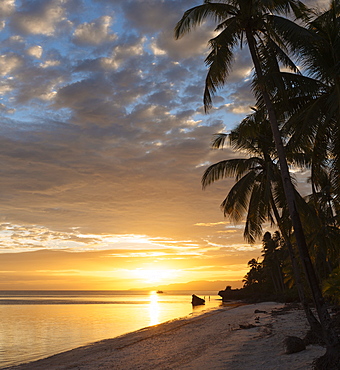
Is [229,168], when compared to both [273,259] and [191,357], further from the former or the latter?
[273,259]

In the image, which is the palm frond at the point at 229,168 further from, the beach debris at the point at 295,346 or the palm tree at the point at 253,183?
the beach debris at the point at 295,346

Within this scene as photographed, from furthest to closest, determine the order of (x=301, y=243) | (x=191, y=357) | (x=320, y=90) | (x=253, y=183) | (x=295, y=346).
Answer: (x=253, y=183) < (x=191, y=357) < (x=320, y=90) < (x=295, y=346) < (x=301, y=243)

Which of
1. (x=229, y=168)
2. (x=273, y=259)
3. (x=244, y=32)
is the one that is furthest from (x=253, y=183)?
(x=273, y=259)

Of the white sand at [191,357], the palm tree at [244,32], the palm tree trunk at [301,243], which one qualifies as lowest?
the white sand at [191,357]

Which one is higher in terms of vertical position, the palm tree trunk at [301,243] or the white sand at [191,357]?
the palm tree trunk at [301,243]

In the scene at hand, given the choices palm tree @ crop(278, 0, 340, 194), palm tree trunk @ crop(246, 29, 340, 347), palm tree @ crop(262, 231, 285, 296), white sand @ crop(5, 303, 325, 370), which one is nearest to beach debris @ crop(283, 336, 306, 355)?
white sand @ crop(5, 303, 325, 370)

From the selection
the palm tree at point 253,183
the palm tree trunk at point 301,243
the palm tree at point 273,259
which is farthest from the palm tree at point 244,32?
the palm tree at point 273,259

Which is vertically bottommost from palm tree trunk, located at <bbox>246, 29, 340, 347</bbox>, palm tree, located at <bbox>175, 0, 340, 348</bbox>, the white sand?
the white sand

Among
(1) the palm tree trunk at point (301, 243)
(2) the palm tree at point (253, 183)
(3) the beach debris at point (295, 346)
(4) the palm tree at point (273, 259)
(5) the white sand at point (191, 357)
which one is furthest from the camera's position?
(4) the palm tree at point (273, 259)

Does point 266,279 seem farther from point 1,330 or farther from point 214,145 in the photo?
point 214,145

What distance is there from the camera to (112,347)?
20.3 metres

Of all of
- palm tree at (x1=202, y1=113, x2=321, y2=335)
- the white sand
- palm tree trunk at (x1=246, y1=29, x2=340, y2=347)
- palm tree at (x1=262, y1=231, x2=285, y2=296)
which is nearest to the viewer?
palm tree trunk at (x1=246, y1=29, x2=340, y2=347)

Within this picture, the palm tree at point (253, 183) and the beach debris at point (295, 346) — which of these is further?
the palm tree at point (253, 183)

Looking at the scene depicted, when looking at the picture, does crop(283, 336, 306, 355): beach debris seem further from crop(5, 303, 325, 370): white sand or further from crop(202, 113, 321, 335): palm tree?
crop(202, 113, 321, 335): palm tree
